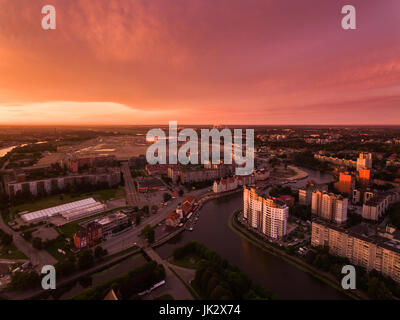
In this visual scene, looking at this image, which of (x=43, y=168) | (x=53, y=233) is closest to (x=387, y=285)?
(x=53, y=233)

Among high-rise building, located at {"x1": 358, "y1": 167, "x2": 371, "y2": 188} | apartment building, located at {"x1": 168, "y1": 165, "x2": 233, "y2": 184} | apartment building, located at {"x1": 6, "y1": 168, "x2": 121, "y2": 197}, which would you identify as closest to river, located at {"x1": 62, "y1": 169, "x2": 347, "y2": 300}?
apartment building, located at {"x1": 168, "y1": 165, "x2": 233, "y2": 184}

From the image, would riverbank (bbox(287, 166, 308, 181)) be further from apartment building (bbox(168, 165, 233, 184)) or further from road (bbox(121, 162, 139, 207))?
road (bbox(121, 162, 139, 207))

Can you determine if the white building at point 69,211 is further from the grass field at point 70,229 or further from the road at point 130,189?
the road at point 130,189

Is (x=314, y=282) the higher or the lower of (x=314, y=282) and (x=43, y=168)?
the lower

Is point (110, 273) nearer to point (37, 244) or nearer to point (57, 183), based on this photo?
point (37, 244)

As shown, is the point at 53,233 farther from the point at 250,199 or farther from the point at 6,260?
the point at 250,199

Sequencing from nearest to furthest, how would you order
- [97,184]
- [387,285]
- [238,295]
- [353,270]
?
1. [238,295]
2. [387,285]
3. [353,270]
4. [97,184]
